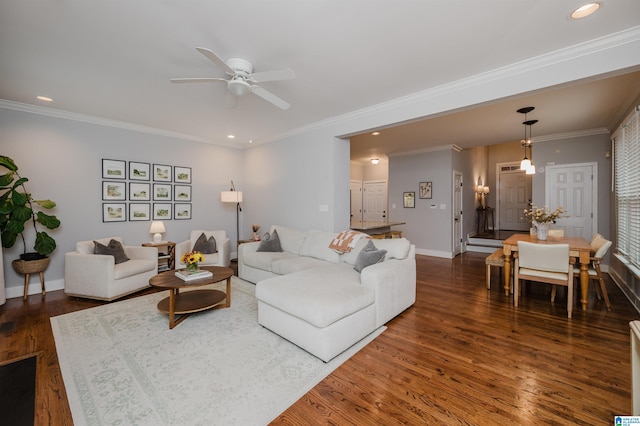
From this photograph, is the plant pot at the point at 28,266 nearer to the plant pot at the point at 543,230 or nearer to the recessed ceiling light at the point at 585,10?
the recessed ceiling light at the point at 585,10

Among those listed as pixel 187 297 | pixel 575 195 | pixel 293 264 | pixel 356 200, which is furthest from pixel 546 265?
pixel 356 200

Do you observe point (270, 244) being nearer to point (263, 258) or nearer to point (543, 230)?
point (263, 258)

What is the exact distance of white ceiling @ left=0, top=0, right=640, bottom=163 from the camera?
1.97 metres

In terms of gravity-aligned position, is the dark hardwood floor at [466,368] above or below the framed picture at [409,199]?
below

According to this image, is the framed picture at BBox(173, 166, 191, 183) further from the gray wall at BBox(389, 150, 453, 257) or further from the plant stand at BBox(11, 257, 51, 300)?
the gray wall at BBox(389, 150, 453, 257)

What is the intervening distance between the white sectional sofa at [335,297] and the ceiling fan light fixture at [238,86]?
1.98 meters

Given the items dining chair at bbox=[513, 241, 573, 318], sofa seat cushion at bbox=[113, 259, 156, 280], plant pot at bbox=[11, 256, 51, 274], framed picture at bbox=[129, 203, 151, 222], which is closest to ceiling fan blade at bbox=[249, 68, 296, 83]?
sofa seat cushion at bbox=[113, 259, 156, 280]

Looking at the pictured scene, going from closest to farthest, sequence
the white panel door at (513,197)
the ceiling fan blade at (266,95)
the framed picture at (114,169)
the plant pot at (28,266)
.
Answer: the ceiling fan blade at (266,95)
the plant pot at (28,266)
the framed picture at (114,169)
the white panel door at (513,197)

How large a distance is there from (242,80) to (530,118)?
4.64 meters

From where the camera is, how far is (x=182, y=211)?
5484 mm

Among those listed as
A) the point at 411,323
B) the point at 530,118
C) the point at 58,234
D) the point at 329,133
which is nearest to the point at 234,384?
the point at 411,323

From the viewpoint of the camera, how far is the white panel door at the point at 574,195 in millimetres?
5324

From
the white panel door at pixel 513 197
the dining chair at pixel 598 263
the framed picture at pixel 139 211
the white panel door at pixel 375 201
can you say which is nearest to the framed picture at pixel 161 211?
the framed picture at pixel 139 211

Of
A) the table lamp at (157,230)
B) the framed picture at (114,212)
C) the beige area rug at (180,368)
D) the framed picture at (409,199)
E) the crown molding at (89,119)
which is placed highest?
the crown molding at (89,119)
